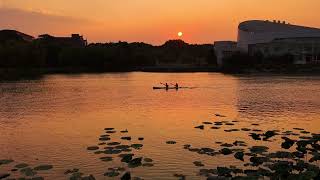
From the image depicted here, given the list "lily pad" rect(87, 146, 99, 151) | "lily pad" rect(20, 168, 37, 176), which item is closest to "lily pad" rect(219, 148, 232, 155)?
"lily pad" rect(87, 146, 99, 151)

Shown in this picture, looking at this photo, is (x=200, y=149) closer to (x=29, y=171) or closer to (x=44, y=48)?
(x=29, y=171)

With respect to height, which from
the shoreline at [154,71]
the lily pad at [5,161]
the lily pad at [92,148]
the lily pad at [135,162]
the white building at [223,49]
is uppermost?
the white building at [223,49]

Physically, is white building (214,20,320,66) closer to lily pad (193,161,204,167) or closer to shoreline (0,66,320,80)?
shoreline (0,66,320,80)

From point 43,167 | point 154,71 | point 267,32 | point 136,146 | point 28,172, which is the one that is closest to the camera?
point 28,172

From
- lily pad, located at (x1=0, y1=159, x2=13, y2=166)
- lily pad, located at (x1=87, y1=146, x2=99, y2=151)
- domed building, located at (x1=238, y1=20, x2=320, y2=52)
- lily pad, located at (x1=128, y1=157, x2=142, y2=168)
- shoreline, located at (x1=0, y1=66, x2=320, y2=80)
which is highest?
domed building, located at (x1=238, y1=20, x2=320, y2=52)

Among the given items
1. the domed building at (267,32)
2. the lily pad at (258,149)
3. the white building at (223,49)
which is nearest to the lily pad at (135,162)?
the lily pad at (258,149)

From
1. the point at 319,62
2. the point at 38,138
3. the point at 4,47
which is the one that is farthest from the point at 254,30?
the point at 38,138

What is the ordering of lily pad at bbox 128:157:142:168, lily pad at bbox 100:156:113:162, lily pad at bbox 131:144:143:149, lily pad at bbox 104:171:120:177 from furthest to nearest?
1. lily pad at bbox 131:144:143:149
2. lily pad at bbox 100:156:113:162
3. lily pad at bbox 128:157:142:168
4. lily pad at bbox 104:171:120:177

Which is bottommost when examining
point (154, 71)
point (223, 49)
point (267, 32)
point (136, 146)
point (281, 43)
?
point (136, 146)

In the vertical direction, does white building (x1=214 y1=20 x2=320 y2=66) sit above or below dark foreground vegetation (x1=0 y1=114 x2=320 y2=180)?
above

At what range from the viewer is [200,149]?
13648mm

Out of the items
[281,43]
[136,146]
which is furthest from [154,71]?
[136,146]

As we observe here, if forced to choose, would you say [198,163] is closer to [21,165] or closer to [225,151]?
[225,151]

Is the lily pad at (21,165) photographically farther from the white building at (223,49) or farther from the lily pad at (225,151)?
the white building at (223,49)
